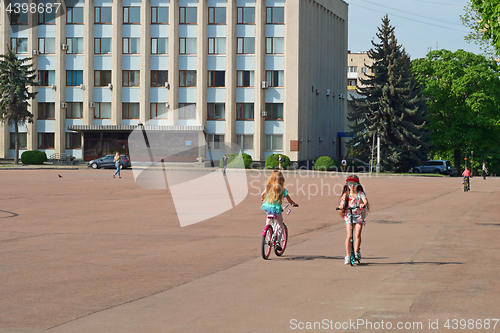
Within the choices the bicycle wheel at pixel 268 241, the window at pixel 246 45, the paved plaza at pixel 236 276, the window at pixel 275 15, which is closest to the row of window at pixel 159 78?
the window at pixel 246 45

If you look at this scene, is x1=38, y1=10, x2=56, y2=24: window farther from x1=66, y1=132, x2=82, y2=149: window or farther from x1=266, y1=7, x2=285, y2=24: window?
x1=266, y1=7, x2=285, y2=24: window

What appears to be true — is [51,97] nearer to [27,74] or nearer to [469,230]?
[27,74]

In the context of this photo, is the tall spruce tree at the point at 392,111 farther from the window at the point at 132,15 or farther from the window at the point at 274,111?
the window at the point at 132,15

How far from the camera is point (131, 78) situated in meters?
66.2

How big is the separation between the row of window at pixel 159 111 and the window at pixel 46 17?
8848 mm

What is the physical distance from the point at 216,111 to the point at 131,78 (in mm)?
9953

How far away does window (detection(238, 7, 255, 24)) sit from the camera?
64750 millimetres

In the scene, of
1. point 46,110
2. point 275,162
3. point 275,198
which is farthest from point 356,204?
point 46,110

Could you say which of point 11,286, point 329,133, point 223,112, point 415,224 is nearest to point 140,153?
point 223,112

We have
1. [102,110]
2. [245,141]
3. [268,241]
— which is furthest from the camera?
[102,110]

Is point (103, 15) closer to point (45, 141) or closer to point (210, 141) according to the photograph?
point (45, 141)

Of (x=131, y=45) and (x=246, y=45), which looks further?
(x=131, y=45)

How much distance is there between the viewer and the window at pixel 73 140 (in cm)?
6706

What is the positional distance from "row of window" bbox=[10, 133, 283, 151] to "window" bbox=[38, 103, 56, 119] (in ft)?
6.51
